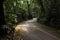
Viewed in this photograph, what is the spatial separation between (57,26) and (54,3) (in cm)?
402

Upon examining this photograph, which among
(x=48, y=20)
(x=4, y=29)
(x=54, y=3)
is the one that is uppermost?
(x=54, y=3)

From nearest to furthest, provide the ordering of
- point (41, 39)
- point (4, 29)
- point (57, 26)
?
point (41, 39) < point (4, 29) < point (57, 26)

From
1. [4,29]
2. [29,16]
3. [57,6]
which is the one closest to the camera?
[4,29]

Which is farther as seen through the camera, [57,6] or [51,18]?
[51,18]

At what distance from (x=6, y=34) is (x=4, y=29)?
581 millimetres

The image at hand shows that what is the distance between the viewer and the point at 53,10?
22.2 metres

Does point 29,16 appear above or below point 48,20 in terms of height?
below

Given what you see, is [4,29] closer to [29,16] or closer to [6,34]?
[6,34]

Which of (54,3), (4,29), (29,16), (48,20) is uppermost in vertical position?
(54,3)

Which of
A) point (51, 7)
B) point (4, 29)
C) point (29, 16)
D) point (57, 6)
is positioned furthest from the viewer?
point (29, 16)

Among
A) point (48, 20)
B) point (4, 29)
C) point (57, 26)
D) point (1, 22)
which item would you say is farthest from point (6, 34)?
point (48, 20)

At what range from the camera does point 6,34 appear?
45.8ft

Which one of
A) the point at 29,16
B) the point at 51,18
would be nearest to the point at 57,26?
the point at 51,18

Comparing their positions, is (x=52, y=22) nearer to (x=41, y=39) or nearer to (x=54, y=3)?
(x=54, y=3)
